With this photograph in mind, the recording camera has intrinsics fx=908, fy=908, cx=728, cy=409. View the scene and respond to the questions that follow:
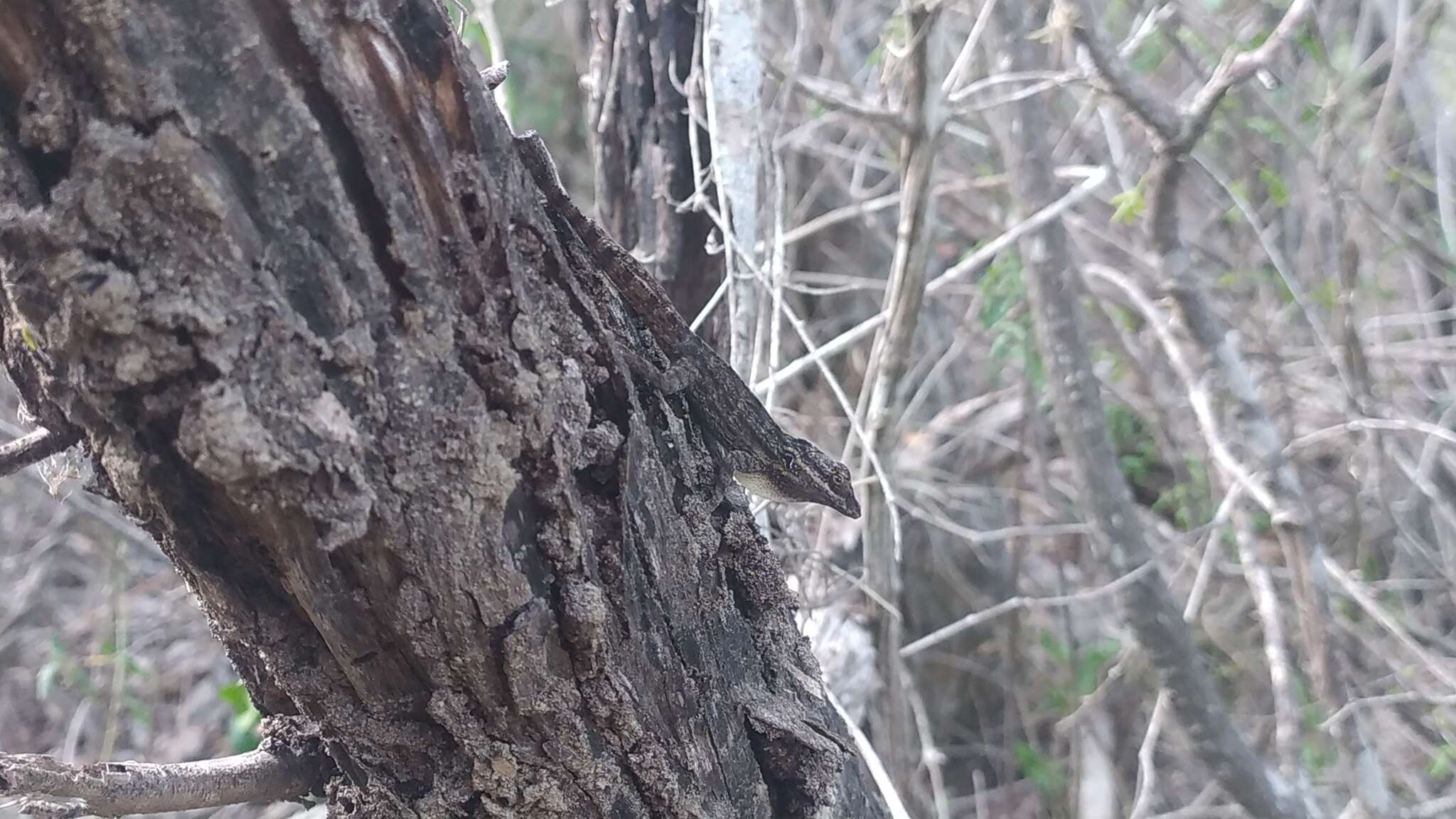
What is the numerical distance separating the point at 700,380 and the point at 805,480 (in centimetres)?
37

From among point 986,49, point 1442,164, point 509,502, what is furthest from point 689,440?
point 1442,164

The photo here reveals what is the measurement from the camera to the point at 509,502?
82cm

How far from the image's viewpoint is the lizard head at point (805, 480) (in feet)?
4.40

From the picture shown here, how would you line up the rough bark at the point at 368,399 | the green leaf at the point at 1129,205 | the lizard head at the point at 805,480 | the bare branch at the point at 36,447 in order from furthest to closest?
1. the green leaf at the point at 1129,205
2. the lizard head at the point at 805,480
3. the bare branch at the point at 36,447
4. the rough bark at the point at 368,399

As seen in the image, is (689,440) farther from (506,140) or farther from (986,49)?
(986,49)

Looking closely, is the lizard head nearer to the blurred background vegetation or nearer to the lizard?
the lizard

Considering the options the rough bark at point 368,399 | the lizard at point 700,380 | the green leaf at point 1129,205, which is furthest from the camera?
the green leaf at point 1129,205

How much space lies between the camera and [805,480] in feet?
4.60

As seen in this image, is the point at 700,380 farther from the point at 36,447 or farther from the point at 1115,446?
the point at 1115,446

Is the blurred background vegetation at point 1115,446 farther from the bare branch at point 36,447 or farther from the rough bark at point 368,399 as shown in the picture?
the bare branch at point 36,447

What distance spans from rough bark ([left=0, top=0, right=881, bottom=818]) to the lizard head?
304 mm

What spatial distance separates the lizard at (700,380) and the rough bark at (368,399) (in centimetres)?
A: 5

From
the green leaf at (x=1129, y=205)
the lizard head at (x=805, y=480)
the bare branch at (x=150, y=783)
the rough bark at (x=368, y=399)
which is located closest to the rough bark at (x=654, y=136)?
the lizard head at (x=805, y=480)

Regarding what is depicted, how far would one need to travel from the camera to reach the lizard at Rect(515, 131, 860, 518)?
95 centimetres
